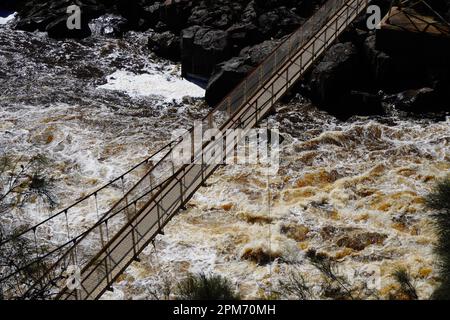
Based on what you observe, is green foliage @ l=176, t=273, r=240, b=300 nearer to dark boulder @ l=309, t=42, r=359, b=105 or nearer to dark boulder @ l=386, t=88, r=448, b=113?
dark boulder @ l=309, t=42, r=359, b=105

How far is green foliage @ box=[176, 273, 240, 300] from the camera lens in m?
13.5

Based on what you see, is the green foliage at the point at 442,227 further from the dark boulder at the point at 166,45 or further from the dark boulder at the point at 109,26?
the dark boulder at the point at 109,26

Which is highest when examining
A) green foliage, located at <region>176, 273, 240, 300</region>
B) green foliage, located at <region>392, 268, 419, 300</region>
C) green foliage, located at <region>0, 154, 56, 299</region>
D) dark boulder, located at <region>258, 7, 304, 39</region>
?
dark boulder, located at <region>258, 7, 304, 39</region>

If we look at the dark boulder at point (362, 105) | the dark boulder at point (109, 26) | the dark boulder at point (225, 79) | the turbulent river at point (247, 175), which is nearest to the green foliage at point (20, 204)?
the turbulent river at point (247, 175)

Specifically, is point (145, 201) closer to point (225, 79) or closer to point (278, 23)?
point (225, 79)

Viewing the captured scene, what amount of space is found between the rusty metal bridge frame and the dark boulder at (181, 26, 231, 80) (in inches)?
189

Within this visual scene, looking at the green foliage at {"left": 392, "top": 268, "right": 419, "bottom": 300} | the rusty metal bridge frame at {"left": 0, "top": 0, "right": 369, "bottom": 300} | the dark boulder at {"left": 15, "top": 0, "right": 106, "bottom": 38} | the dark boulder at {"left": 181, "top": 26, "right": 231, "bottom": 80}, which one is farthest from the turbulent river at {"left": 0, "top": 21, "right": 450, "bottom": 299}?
the dark boulder at {"left": 15, "top": 0, "right": 106, "bottom": 38}

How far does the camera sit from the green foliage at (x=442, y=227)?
13.5 m

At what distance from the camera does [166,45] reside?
25.0m

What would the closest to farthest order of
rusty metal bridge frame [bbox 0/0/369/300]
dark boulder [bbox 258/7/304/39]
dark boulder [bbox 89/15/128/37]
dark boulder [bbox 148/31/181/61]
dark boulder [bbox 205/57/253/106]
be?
1. rusty metal bridge frame [bbox 0/0/369/300]
2. dark boulder [bbox 205/57/253/106]
3. dark boulder [bbox 258/7/304/39]
4. dark boulder [bbox 148/31/181/61]
5. dark boulder [bbox 89/15/128/37]

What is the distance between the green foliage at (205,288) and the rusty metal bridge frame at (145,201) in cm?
180

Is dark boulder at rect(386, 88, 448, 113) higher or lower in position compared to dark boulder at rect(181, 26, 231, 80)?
lower

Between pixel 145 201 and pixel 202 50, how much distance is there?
32.2ft

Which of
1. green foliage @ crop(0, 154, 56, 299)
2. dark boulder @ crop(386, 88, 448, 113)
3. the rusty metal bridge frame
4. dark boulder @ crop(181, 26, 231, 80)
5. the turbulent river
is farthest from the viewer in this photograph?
dark boulder @ crop(181, 26, 231, 80)
